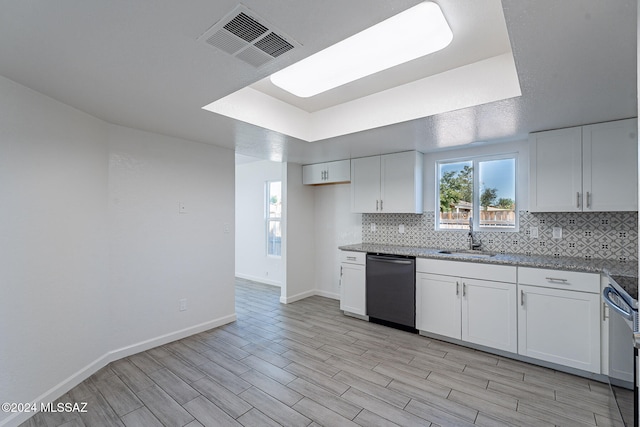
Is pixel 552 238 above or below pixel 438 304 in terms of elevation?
above

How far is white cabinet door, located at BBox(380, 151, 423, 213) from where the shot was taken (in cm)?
375

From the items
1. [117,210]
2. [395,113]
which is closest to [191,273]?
[117,210]

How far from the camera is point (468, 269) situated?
9.93 ft

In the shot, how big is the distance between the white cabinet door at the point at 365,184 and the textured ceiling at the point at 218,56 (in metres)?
1.33

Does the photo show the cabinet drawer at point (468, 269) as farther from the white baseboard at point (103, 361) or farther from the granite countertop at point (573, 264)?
the white baseboard at point (103, 361)

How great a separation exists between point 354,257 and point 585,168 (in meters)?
2.52

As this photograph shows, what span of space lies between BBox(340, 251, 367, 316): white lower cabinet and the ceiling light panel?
2.15 metres

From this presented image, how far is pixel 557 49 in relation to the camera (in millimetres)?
1505

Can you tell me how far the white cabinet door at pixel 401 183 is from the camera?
3752 mm

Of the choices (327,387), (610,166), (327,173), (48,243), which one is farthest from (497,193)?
(48,243)

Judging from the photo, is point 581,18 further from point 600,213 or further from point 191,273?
point 191,273

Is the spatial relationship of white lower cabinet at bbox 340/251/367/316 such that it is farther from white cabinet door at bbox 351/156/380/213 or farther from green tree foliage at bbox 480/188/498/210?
green tree foliage at bbox 480/188/498/210

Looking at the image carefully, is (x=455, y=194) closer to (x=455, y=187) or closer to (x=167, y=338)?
(x=455, y=187)

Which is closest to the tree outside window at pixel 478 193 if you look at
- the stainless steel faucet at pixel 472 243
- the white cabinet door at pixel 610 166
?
the stainless steel faucet at pixel 472 243
